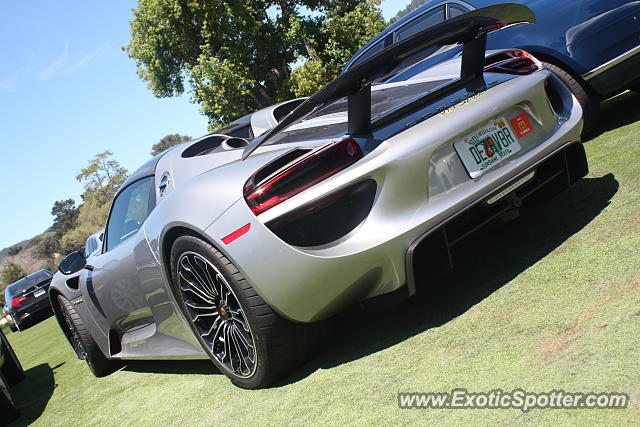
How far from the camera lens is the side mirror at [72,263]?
15.9 ft

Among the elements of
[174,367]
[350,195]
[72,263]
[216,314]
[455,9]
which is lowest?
[174,367]

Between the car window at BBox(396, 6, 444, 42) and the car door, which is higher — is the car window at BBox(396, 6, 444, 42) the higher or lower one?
the higher one

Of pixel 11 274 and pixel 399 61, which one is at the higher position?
pixel 399 61

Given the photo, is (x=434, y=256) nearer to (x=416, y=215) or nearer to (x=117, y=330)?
(x=416, y=215)

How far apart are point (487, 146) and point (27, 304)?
18276mm

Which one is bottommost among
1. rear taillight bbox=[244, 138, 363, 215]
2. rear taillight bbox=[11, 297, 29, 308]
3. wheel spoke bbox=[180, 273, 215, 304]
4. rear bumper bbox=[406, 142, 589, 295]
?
rear taillight bbox=[11, 297, 29, 308]

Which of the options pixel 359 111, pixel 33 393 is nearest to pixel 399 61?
pixel 359 111

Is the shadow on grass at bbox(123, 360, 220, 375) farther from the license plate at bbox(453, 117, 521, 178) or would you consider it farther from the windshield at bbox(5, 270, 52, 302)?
the windshield at bbox(5, 270, 52, 302)

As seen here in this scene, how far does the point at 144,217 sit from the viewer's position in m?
3.96

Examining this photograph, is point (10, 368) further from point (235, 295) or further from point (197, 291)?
point (235, 295)

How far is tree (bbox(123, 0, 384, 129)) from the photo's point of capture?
2556 cm

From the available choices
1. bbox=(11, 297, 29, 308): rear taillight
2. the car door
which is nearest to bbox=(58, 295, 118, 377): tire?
the car door

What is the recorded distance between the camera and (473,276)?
11.3 ft

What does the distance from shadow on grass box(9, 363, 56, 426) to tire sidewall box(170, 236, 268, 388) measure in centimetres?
211
